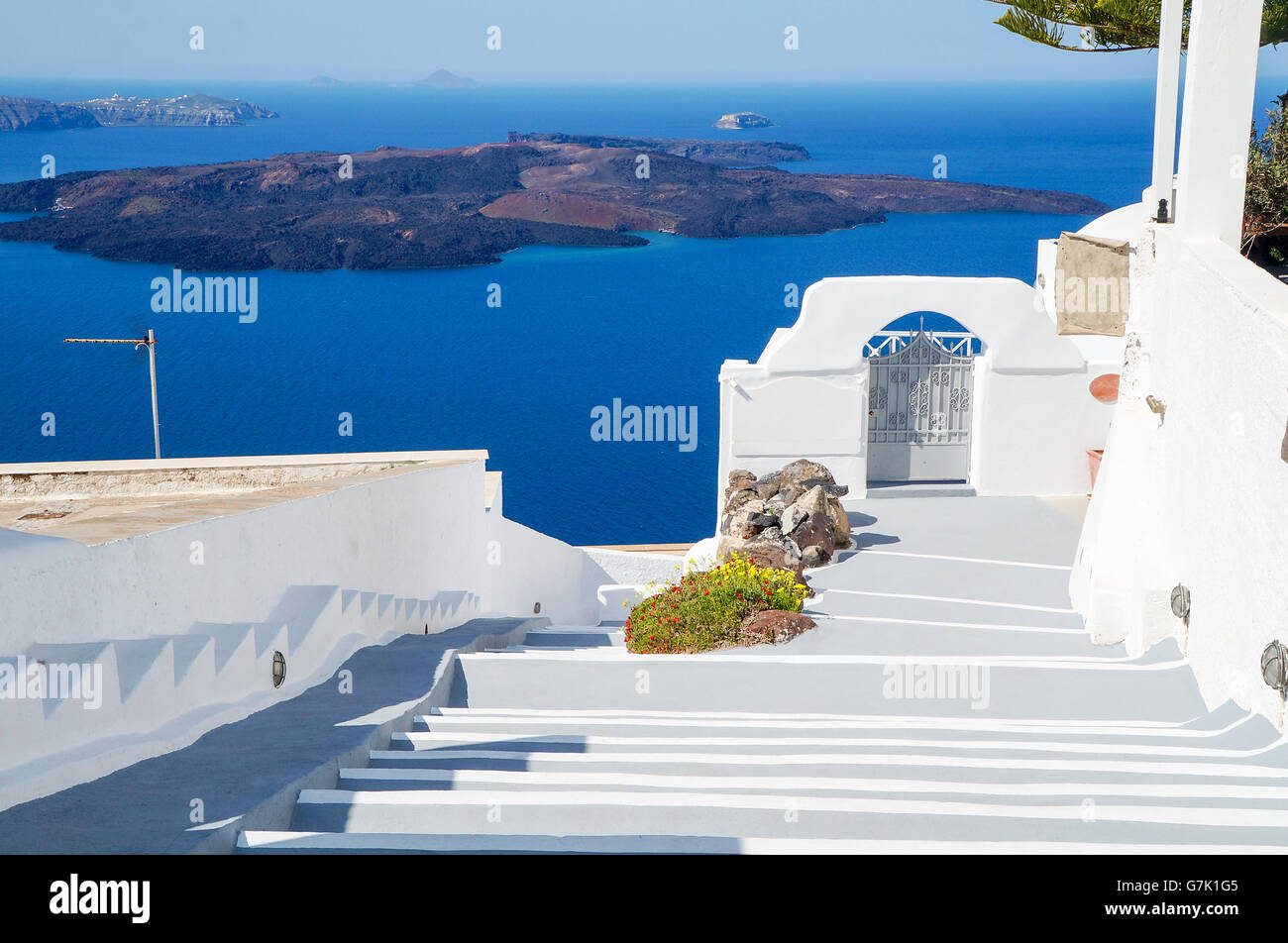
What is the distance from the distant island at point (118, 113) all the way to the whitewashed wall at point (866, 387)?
152825 millimetres

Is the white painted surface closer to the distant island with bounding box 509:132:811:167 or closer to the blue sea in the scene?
the blue sea

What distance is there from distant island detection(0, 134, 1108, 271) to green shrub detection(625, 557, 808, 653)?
264ft

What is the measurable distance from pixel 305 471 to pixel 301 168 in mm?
99074

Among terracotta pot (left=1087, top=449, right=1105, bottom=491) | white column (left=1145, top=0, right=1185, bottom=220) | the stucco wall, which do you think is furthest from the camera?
terracotta pot (left=1087, top=449, right=1105, bottom=491)

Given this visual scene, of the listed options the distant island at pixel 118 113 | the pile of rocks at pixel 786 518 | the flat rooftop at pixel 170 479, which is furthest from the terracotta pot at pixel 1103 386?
the distant island at pixel 118 113

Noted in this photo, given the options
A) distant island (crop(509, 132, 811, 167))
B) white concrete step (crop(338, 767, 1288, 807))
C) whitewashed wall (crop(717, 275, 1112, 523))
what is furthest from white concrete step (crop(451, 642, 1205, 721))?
distant island (crop(509, 132, 811, 167))

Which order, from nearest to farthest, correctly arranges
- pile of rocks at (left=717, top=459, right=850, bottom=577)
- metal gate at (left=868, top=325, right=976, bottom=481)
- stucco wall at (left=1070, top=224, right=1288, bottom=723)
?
stucco wall at (left=1070, top=224, right=1288, bottom=723) < pile of rocks at (left=717, top=459, right=850, bottom=577) < metal gate at (left=868, top=325, right=976, bottom=481)

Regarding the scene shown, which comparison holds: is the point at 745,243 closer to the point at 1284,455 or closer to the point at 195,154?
the point at 195,154

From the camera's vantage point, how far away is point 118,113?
6358 inches

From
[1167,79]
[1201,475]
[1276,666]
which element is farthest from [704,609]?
[1167,79]

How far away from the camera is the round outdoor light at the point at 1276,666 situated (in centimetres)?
533

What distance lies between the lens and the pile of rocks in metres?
12.2

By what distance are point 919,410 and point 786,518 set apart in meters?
3.31
